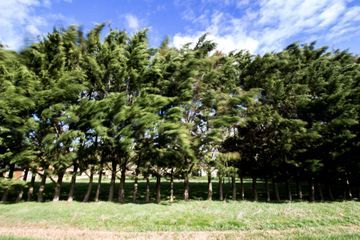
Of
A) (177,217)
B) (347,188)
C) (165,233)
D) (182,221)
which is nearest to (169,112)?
(177,217)

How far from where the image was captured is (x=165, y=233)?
12.0m

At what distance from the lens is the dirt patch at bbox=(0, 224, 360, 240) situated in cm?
1126

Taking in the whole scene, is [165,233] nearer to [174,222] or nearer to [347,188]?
[174,222]

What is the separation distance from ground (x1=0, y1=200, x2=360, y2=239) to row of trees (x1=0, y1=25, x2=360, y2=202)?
4.21 metres

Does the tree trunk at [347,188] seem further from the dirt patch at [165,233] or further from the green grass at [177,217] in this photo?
the dirt patch at [165,233]

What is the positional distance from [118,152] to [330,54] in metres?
22.4

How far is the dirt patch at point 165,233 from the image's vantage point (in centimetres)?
1126

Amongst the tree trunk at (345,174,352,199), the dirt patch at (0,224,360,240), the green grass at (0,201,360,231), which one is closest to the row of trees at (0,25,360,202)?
the tree trunk at (345,174,352,199)

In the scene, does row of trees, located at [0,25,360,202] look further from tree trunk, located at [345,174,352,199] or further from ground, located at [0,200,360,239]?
ground, located at [0,200,360,239]

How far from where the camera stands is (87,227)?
13078mm

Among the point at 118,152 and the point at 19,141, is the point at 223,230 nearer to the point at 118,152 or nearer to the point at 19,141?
the point at 118,152

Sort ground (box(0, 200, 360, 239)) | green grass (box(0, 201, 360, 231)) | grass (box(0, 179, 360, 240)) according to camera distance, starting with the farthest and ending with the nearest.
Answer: green grass (box(0, 201, 360, 231)) < grass (box(0, 179, 360, 240)) < ground (box(0, 200, 360, 239))

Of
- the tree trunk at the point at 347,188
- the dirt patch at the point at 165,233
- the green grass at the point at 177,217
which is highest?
the tree trunk at the point at 347,188

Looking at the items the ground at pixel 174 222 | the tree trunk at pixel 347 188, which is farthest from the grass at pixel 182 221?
the tree trunk at pixel 347 188
